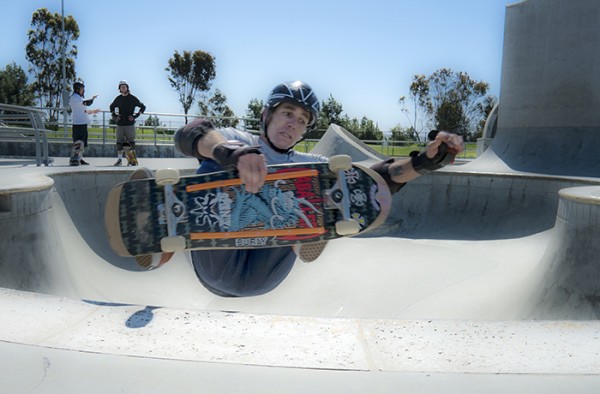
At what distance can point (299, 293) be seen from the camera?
6637 mm

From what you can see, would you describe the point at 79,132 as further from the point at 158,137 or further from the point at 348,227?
the point at 158,137

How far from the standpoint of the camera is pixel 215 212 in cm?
327

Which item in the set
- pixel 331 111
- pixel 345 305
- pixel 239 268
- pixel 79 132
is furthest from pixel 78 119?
pixel 331 111

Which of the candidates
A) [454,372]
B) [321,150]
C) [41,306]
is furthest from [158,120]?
[454,372]

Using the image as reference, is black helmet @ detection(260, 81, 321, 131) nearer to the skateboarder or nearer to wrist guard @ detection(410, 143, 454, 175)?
wrist guard @ detection(410, 143, 454, 175)

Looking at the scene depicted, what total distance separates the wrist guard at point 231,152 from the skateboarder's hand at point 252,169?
0.13ft

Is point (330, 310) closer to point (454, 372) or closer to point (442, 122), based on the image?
point (454, 372)

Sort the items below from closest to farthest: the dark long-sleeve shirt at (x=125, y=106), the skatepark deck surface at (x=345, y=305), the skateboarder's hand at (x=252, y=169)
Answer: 1. the skatepark deck surface at (x=345, y=305)
2. the skateboarder's hand at (x=252, y=169)
3. the dark long-sleeve shirt at (x=125, y=106)

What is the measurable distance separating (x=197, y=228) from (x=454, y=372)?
2.11m

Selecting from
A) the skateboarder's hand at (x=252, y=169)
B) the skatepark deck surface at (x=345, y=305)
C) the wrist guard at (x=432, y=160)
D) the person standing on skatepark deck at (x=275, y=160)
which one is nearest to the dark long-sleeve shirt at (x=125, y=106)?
the skatepark deck surface at (x=345, y=305)

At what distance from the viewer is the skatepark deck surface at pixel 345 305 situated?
156 cm

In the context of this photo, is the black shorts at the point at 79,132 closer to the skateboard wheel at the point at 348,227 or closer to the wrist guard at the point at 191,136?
the wrist guard at the point at 191,136

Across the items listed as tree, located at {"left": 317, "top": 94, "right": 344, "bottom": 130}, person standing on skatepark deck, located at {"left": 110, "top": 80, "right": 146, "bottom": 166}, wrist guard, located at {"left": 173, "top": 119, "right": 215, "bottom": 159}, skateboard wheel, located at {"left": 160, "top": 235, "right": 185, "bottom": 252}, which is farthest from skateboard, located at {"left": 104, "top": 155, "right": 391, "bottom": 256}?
tree, located at {"left": 317, "top": 94, "right": 344, "bottom": 130}

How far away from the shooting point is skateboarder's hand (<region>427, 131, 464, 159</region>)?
10.9 ft
